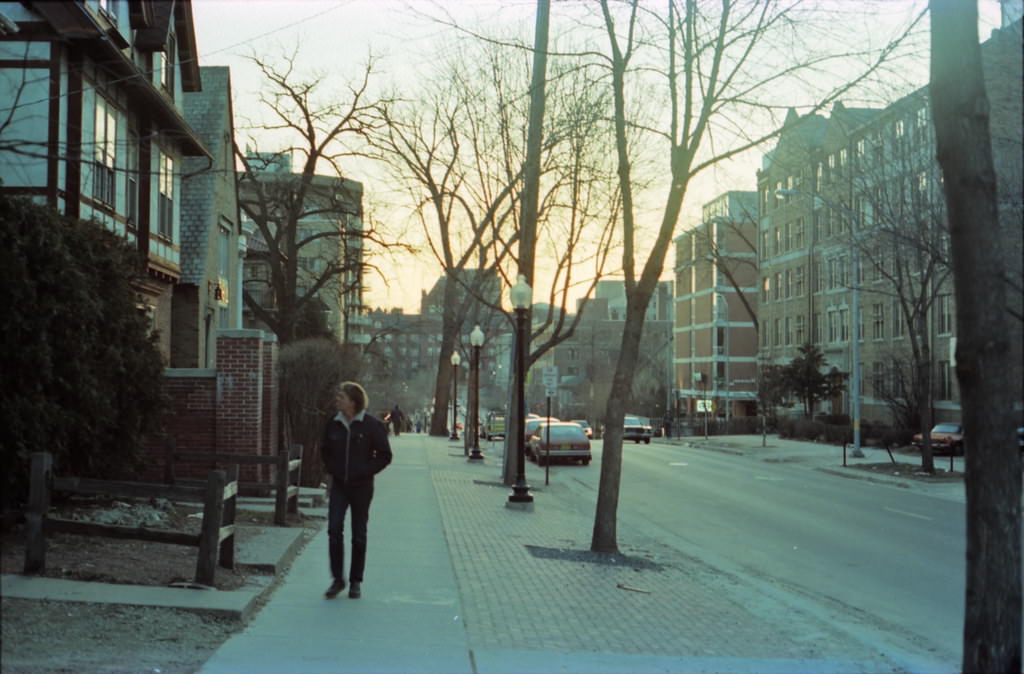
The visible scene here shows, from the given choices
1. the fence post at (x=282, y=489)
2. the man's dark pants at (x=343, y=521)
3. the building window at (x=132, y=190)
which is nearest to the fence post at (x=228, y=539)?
the man's dark pants at (x=343, y=521)

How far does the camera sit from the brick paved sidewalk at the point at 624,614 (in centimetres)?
757

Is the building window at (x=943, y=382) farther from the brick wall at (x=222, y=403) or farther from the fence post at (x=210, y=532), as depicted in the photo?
the fence post at (x=210, y=532)

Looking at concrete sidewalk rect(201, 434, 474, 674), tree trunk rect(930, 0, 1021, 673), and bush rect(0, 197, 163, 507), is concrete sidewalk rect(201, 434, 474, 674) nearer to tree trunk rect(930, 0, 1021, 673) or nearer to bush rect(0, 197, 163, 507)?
bush rect(0, 197, 163, 507)

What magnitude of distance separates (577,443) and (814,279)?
29030mm

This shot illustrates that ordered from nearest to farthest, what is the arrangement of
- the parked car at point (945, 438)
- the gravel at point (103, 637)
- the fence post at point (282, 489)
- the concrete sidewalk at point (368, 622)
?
the gravel at point (103, 637) < the concrete sidewalk at point (368, 622) < the fence post at point (282, 489) < the parked car at point (945, 438)

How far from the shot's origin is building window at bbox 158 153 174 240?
A: 909 inches

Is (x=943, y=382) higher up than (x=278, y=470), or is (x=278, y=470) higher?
(x=943, y=382)

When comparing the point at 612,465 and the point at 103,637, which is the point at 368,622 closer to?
the point at 103,637

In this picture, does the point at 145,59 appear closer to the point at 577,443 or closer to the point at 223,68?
the point at 223,68

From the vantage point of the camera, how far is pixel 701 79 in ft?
45.1

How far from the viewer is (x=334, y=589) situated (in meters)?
9.05

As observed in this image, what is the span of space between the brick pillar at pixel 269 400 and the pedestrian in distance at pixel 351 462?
9.49 m

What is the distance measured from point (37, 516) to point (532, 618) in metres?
3.98

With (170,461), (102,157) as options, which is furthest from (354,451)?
(102,157)
